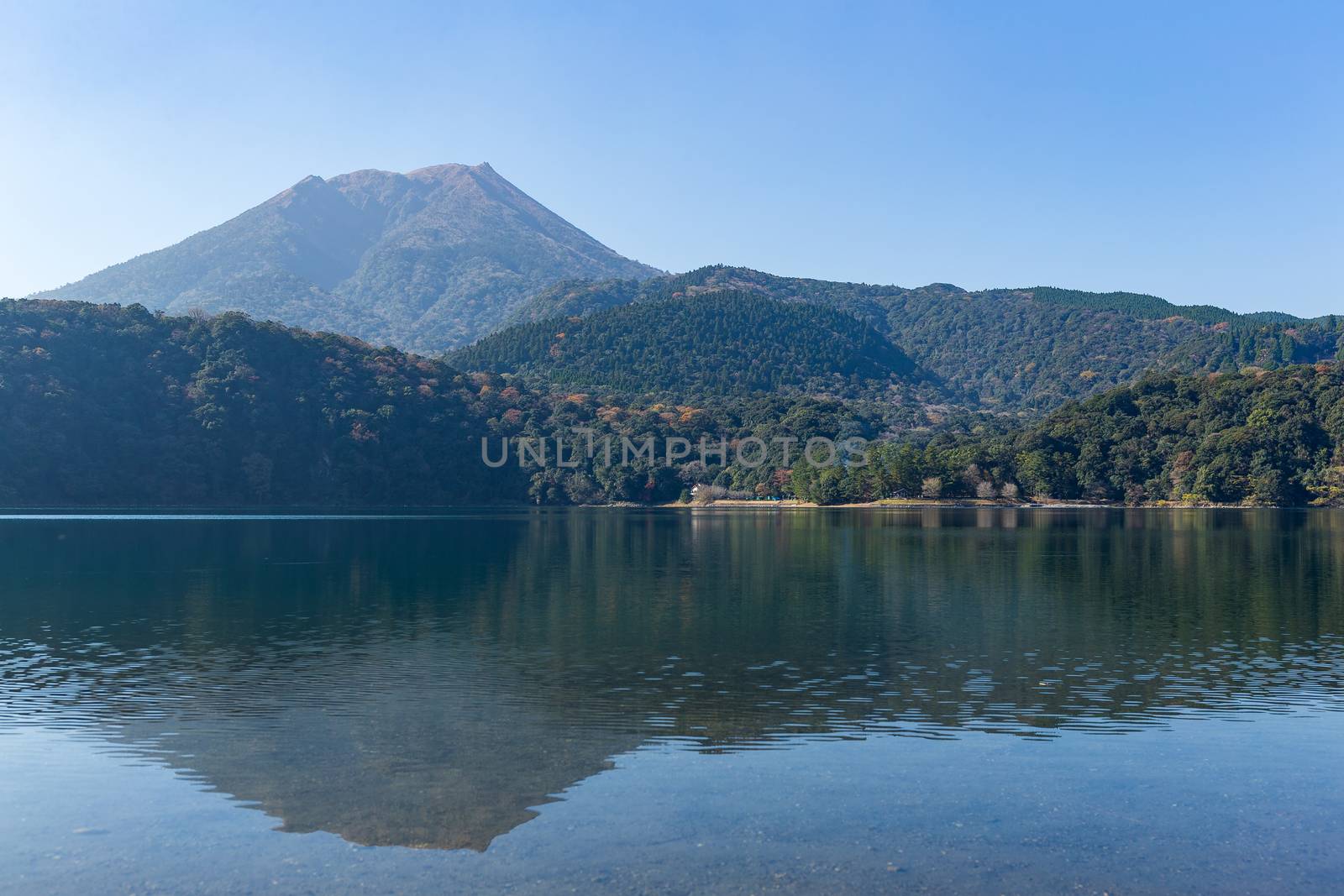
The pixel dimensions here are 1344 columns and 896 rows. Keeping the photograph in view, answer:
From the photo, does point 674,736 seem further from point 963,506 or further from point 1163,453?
point 1163,453

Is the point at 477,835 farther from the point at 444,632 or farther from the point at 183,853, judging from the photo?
the point at 444,632

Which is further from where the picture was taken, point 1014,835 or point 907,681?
point 907,681

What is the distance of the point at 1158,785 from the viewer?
17.9 metres

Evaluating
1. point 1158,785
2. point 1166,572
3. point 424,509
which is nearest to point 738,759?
point 1158,785

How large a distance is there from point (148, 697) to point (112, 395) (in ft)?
454

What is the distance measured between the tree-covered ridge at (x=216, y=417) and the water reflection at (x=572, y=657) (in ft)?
271

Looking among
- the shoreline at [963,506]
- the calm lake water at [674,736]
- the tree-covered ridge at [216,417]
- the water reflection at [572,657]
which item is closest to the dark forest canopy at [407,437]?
the tree-covered ridge at [216,417]

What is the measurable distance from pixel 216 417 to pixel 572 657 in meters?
137

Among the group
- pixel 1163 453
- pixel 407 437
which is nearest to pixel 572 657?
pixel 1163 453

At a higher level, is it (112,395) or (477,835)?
(112,395)

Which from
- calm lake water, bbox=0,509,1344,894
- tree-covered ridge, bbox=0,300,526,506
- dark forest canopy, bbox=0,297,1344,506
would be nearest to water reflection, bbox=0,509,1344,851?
calm lake water, bbox=0,509,1344,894

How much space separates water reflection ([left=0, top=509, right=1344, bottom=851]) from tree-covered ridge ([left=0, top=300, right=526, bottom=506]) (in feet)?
271

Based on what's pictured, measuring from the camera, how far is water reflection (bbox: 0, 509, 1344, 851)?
19.9 metres

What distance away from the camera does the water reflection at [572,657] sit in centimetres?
1989
